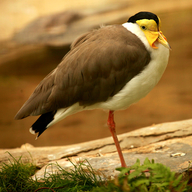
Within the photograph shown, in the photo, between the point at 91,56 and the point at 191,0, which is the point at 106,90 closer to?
the point at 91,56

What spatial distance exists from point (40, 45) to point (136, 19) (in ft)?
14.5

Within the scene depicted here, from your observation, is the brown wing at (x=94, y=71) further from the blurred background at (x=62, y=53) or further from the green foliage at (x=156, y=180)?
the blurred background at (x=62, y=53)

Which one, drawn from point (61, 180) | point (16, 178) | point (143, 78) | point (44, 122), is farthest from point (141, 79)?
point (16, 178)

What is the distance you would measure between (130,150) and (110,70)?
129cm

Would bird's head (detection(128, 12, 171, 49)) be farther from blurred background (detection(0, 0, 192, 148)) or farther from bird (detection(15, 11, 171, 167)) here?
blurred background (detection(0, 0, 192, 148))

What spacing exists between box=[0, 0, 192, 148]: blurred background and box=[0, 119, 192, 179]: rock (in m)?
2.11

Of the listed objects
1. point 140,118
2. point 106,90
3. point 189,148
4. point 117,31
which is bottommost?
point 140,118

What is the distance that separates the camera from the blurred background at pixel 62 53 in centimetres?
581

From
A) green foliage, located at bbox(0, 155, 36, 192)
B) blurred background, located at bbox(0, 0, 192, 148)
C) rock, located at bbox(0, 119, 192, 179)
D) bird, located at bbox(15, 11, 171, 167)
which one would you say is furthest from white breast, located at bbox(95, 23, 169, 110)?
blurred background, located at bbox(0, 0, 192, 148)

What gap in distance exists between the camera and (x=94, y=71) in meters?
2.44

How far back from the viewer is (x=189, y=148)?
10.0ft

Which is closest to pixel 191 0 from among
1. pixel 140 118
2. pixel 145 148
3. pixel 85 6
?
pixel 85 6

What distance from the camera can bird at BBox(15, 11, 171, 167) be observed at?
2.39m

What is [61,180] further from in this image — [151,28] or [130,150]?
[151,28]
